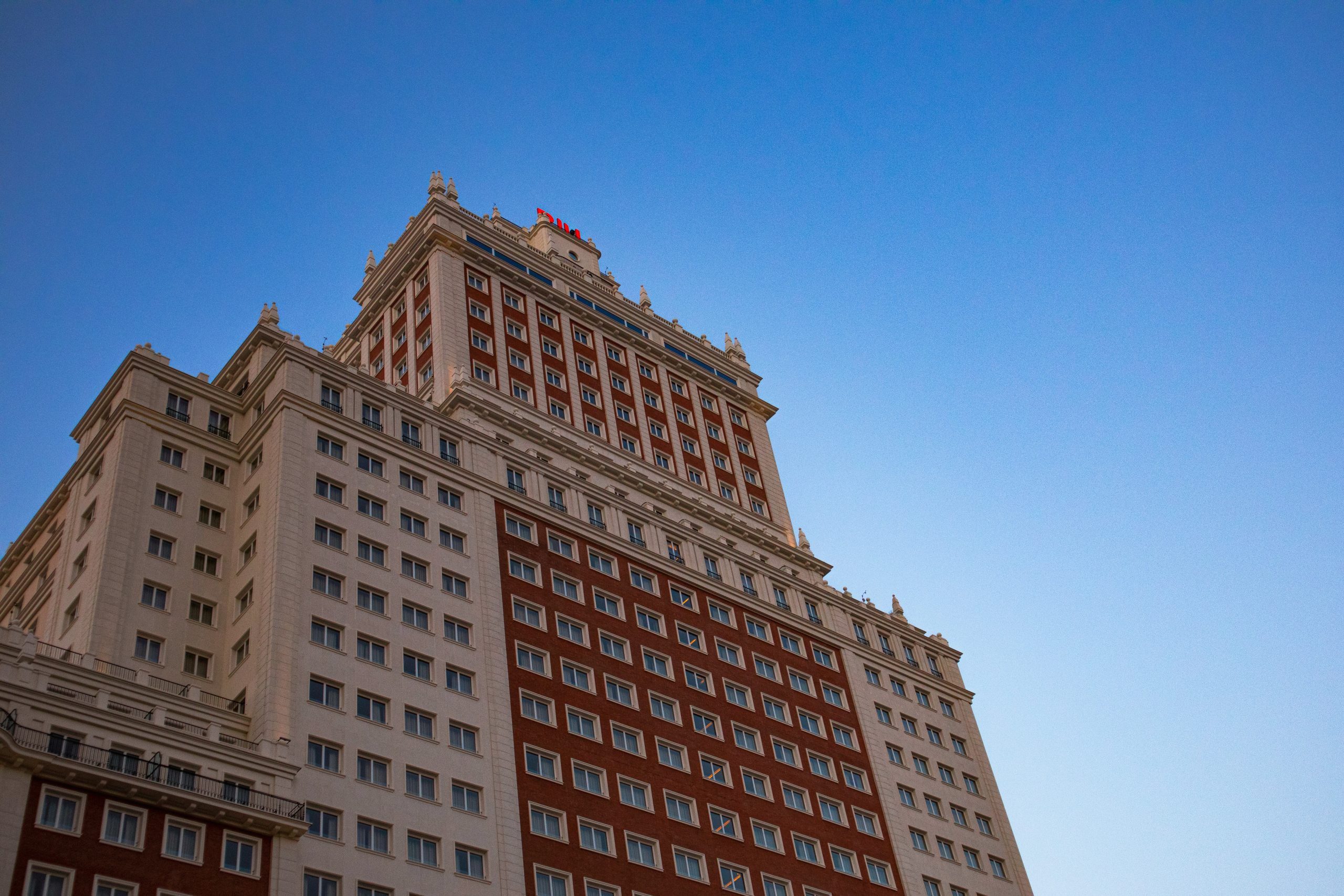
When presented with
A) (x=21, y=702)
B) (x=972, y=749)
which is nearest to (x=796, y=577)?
(x=972, y=749)

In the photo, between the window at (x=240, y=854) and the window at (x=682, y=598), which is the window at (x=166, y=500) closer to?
the window at (x=240, y=854)

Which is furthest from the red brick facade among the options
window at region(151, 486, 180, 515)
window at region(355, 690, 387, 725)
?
window at region(151, 486, 180, 515)

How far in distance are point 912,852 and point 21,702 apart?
50329mm

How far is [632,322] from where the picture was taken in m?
98.7

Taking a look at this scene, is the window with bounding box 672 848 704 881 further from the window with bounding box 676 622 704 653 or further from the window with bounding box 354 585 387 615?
the window with bounding box 354 585 387 615

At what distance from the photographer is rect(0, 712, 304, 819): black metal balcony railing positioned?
42.7 metres

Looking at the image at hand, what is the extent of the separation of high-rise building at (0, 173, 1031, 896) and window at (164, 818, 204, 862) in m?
0.12

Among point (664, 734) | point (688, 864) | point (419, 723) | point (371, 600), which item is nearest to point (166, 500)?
point (371, 600)

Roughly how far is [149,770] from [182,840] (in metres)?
2.69

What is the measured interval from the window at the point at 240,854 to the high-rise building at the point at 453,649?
5.6 inches

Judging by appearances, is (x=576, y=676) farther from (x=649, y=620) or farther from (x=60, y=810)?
(x=60, y=810)

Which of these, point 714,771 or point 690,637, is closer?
point 714,771

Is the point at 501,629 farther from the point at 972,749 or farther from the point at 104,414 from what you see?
the point at 972,749

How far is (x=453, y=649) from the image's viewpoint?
200 ft
